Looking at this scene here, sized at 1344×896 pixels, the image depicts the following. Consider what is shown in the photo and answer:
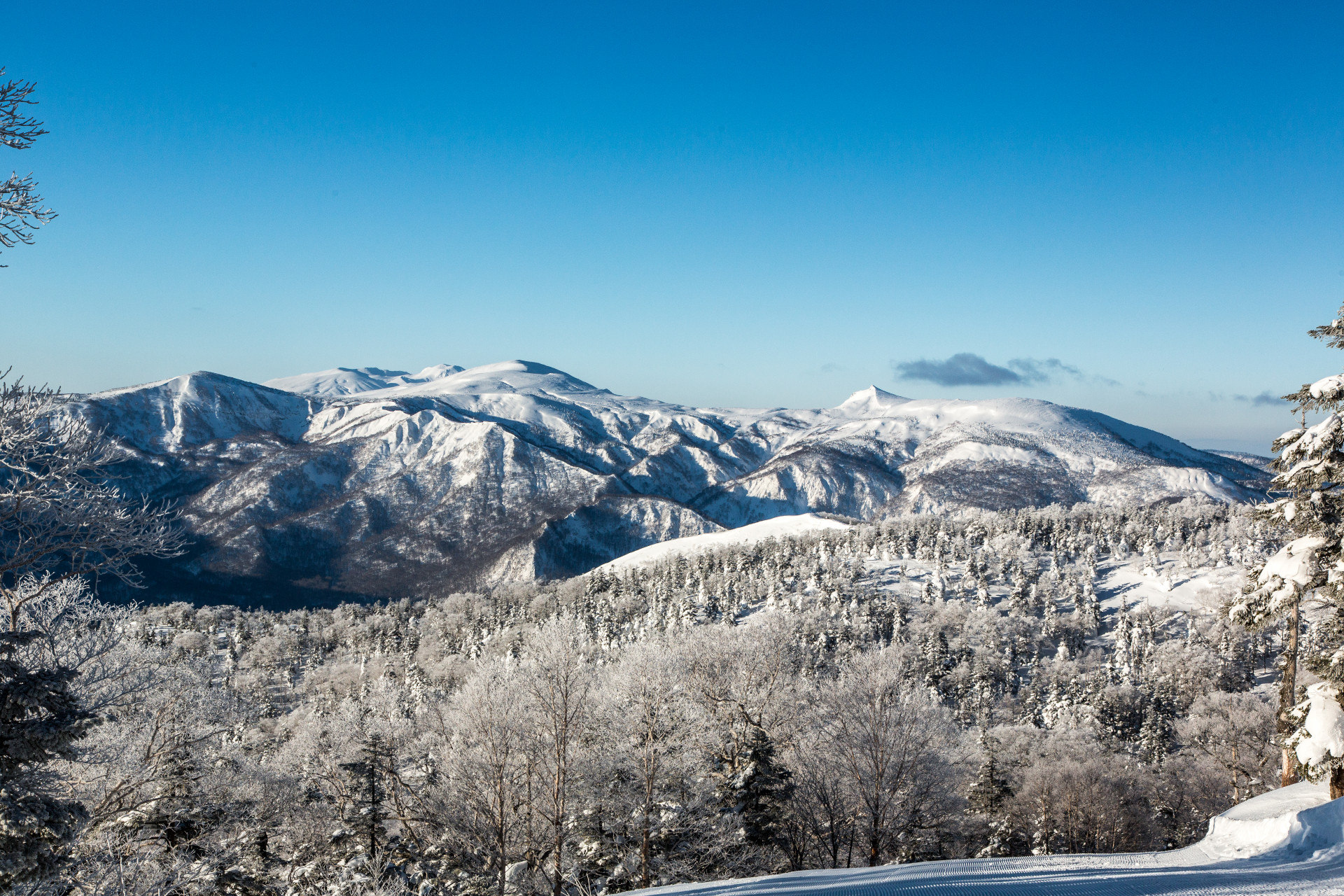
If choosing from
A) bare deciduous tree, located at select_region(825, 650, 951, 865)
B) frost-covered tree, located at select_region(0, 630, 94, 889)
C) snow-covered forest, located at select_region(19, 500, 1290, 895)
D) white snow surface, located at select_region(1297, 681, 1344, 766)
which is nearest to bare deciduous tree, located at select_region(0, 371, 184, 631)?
frost-covered tree, located at select_region(0, 630, 94, 889)

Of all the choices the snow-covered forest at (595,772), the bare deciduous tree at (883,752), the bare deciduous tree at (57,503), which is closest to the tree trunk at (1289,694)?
the snow-covered forest at (595,772)

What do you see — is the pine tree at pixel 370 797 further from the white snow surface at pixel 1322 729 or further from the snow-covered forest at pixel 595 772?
the white snow surface at pixel 1322 729

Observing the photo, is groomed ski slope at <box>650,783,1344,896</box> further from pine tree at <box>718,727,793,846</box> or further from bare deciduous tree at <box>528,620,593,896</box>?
bare deciduous tree at <box>528,620,593,896</box>

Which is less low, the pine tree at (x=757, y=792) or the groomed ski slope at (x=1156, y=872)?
the groomed ski slope at (x=1156, y=872)

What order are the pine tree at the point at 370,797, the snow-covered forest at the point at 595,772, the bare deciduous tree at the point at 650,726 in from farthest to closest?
1. the bare deciduous tree at the point at 650,726
2. the pine tree at the point at 370,797
3. the snow-covered forest at the point at 595,772

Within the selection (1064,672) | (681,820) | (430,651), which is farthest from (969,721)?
(430,651)

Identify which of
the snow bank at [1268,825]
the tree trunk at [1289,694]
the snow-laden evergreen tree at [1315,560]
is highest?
the snow-laden evergreen tree at [1315,560]
